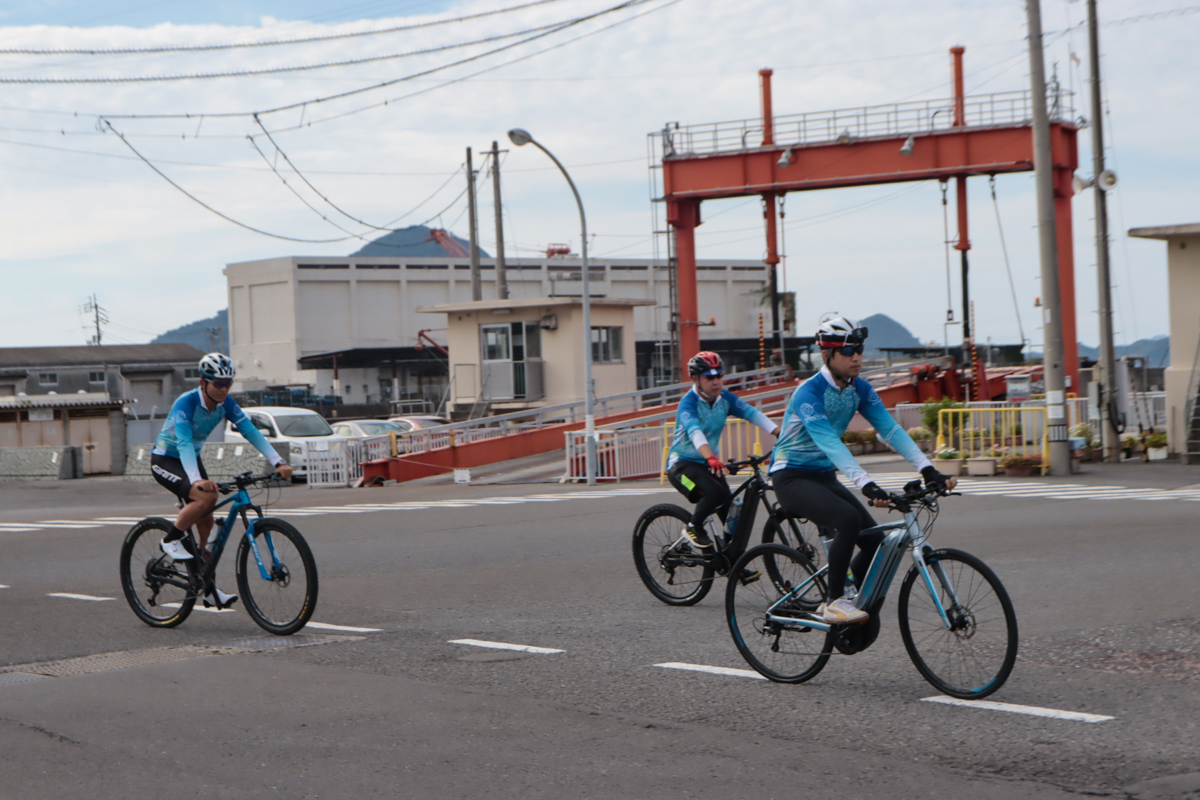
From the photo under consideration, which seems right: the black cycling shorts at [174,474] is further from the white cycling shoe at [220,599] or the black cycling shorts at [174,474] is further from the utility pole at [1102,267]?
the utility pole at [1102,267]

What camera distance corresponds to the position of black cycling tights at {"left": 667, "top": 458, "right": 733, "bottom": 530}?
8953 millimetres

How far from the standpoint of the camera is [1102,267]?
24922mm

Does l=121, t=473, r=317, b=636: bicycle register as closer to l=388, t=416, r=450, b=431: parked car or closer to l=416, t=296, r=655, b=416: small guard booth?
l=388, t=416, r=450, b=431: parked car

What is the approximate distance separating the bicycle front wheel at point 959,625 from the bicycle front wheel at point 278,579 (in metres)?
4.04

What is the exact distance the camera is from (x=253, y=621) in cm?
905

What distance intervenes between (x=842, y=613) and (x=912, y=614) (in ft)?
1.12

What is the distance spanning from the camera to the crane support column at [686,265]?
38.2m

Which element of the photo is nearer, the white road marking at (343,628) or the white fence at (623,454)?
the white road marking at (343,628)

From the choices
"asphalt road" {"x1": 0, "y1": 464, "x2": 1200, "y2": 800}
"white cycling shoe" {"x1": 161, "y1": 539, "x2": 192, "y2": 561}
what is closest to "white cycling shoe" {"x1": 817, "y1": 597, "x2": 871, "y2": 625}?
"asphalt road" {"x1": 0, "y1": 464, "x2": 1200, "y2": 800}

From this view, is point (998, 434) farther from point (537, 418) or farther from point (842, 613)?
point (842, 613)

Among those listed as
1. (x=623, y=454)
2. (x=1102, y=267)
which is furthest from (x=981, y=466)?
(x=623, y=454)

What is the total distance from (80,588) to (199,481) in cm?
355

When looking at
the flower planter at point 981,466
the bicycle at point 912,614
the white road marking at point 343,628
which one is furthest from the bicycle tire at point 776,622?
the flower planter at point 981,466

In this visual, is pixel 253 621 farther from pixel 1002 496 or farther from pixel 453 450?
pixel 453 450
